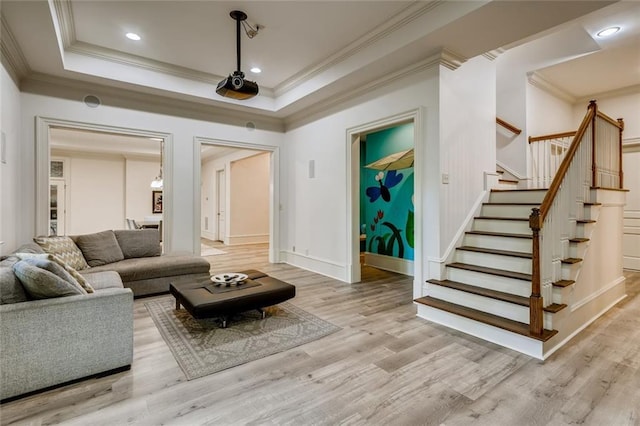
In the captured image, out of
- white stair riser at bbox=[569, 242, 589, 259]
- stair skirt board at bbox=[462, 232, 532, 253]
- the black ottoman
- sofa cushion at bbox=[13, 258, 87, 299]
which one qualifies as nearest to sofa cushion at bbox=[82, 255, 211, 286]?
the black ottoman

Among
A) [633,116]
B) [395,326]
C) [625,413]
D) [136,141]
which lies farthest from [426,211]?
[136,141]

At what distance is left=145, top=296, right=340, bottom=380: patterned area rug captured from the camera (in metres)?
2.55

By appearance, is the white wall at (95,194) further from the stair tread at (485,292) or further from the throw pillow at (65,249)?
the stair tread at (485,292)

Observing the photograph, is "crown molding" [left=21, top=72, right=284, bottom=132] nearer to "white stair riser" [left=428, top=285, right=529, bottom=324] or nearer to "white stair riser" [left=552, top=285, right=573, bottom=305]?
"white stair riser" [left=428, top=285, right=529, bottom=324]

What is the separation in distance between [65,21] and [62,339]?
3.44 metres

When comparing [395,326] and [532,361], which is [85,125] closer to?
[395,326]

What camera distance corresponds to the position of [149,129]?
205 inches

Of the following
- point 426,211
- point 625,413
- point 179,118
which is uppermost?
point 179,118

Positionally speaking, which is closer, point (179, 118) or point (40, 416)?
point (40, 416)

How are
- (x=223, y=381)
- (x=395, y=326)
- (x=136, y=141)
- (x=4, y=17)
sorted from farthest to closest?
1. (x=136, y=141)
2. (x=395, y=326)
3. (x=4, y=17)
4. (x=223, y=381)

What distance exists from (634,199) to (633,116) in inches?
62.0

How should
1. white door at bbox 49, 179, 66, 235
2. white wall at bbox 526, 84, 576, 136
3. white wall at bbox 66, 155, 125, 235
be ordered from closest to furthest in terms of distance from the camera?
white wall at bbox 526, 84, 576, 136, white door at bbox 49, 179, 66, 235, white wall at bbox 66, 155, 125, 235

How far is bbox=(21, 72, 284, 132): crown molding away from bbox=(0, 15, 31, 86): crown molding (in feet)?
0.80

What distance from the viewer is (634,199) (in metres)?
6.04
